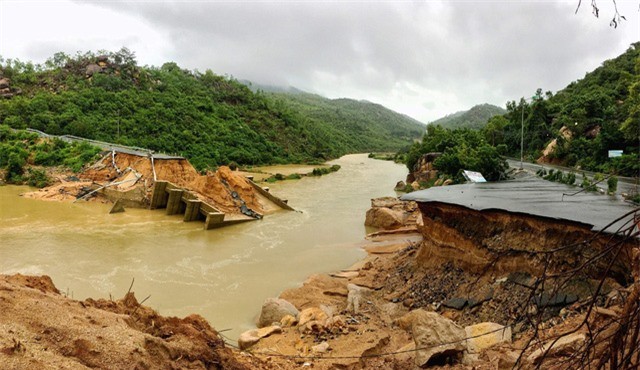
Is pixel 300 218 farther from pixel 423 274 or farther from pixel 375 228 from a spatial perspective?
pixel 423 274

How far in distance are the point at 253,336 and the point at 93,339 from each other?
3.39 m

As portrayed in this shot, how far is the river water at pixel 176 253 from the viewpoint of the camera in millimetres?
10109

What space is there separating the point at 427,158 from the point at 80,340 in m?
29.7

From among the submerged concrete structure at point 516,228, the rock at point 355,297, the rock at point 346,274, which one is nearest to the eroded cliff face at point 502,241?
the submerged concrete structure at point 516,228

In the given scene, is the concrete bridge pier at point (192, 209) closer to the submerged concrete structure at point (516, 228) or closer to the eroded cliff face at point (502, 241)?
the submerged concrete structure at point (516, 228)

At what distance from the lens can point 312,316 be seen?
778 centimetres

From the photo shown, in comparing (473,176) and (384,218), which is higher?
(473,176)

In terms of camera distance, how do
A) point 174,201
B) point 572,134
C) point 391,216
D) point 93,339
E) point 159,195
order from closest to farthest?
point 93,339 → point 391,216 → point 174,201 → point 159,195 → point 572,134

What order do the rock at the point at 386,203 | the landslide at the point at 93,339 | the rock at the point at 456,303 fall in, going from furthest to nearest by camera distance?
1. the rock at the point at 386,203
2. the rock at the point at 456,303
3. the landslide at the point at 93,339

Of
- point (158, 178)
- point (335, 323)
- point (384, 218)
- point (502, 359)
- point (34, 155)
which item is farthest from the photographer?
point (34, 155)

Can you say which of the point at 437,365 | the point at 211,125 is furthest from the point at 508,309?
the point at 211,125

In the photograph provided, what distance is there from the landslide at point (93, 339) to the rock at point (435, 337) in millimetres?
2291

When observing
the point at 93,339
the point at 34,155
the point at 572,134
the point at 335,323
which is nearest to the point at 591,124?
the point at 572,134

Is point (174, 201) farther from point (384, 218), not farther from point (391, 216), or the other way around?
point (391, 216)
